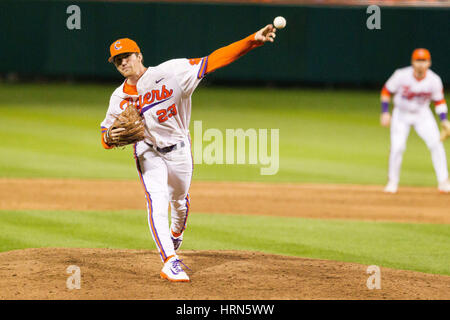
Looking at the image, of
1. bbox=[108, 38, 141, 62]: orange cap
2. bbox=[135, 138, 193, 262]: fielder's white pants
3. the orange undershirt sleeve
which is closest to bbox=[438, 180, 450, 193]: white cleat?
bbox=[135, 138, 193, 262]: fielder's white pants

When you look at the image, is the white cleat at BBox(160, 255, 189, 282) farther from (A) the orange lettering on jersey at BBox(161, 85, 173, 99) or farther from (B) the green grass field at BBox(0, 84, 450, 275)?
(B) the green grass field at BBox(0, 84, 450, 275)

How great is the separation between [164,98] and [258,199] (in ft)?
15.8

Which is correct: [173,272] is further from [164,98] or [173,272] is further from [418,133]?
[418,133]

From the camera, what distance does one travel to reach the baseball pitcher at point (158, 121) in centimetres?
573

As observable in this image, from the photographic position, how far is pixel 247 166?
45.4 ft

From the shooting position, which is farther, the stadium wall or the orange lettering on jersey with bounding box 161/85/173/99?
the stadium wall

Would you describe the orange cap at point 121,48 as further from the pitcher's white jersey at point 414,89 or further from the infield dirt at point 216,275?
the pitcher's white jersey at point 414,89

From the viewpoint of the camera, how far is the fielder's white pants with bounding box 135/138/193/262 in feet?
19.0

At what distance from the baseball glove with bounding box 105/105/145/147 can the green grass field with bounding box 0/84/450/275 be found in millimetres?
1987

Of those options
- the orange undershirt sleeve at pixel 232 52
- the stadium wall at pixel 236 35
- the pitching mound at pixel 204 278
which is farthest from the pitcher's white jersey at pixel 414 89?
the stadium wall at pixel 236 35

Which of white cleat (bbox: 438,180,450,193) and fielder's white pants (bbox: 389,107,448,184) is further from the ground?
fielder's white pants (bbox: 389,107,448,184)

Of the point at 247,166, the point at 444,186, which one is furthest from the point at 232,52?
the point at 247,166

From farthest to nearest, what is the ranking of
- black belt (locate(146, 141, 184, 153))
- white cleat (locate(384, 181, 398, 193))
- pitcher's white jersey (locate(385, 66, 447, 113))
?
white cleat (locate(384, 181, 398, 193)), pitcher's white jersey (locate(385, 66, 447, 113)), black belt (locate(146, 141, 184, 153))

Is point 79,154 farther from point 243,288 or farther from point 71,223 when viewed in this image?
point 243,288
